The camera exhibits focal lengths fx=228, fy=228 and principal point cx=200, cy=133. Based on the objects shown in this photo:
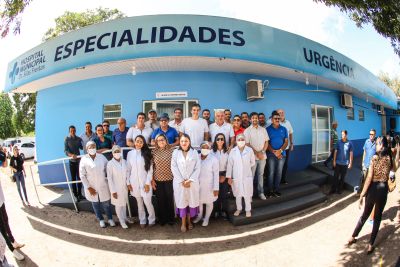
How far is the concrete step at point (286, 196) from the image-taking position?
489cm

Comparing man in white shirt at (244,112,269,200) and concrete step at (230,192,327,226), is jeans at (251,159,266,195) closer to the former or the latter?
man in white shirt at (244,112,269,200)

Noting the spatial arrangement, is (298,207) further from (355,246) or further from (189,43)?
(189,43)

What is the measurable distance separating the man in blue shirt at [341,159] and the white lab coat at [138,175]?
16.1 ft

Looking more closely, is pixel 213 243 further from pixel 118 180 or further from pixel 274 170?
pixel 274 170

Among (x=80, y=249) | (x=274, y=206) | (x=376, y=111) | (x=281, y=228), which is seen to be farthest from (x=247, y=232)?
(x=376, y=111)

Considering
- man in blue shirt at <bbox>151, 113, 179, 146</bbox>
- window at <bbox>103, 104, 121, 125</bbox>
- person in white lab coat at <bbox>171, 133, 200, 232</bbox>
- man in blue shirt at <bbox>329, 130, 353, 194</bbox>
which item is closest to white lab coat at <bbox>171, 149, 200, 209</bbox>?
person in white lab coat at <bbox>171, 133, 200, 232</bbox>

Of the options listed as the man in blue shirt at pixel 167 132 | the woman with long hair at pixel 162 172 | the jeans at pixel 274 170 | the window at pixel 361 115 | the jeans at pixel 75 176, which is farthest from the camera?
the window at pixel 361 115

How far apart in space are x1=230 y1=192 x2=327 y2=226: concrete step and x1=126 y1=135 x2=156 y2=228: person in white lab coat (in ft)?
5.79

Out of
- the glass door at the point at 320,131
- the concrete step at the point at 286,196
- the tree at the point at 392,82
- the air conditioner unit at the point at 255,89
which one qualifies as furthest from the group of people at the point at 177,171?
the tree at the point at 392,82

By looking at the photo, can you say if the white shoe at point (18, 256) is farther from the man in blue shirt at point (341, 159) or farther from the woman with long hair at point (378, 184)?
the man in blue shirt at point (341, 159)

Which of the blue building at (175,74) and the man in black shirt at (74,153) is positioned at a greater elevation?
the blue building at (175,74)

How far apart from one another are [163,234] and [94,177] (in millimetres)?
1750

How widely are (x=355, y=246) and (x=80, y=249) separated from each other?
4.58m

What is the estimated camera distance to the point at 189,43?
5219mm
